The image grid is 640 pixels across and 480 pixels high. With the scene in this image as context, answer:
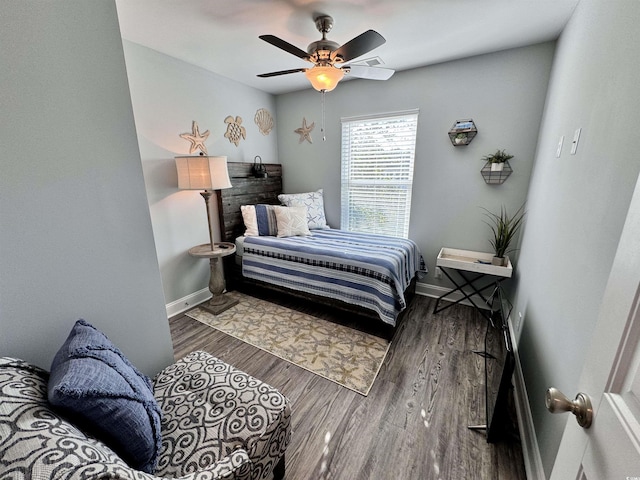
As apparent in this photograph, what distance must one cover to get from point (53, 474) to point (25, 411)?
0.23 meters

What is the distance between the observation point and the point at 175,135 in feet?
8.84

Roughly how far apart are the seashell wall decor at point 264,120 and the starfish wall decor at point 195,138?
879mm

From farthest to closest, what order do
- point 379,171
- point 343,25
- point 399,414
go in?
point 379,171 → point 343,25 → point 399,414

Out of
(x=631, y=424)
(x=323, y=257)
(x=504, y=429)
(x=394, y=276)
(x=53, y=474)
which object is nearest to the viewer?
(x=631, y=424)

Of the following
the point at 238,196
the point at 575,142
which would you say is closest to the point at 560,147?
the point at 575,142

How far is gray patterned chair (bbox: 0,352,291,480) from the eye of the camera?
0.57m

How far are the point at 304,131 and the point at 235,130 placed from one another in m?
0.94

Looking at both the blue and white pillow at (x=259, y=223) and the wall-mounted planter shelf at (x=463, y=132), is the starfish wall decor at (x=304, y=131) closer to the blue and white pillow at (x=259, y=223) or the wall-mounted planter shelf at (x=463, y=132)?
the blue and white pillow at (x=259, y=223)

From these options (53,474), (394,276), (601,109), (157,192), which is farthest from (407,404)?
(157,192)

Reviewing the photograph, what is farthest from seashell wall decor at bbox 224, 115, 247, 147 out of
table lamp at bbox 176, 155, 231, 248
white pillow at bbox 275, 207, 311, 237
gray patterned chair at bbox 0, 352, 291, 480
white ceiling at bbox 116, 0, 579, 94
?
gray patterned chair at bbox 0, 352, 291, 480

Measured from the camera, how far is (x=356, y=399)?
5.72 ft

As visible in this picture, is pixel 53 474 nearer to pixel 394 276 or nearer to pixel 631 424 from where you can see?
pixel 631 424

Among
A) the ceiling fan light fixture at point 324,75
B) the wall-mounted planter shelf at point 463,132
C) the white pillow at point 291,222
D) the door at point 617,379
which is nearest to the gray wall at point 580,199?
the door at point 617,379

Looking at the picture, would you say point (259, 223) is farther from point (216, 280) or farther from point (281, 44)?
point (281, 44)
